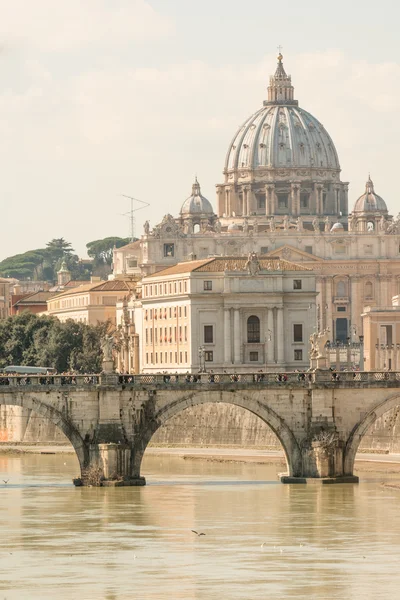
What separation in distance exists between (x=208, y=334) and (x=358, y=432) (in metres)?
56.1

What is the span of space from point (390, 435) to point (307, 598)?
134 ft

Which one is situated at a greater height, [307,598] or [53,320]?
[53,320]

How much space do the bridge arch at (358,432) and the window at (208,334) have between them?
180 feet

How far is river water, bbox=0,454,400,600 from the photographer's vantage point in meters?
65.4

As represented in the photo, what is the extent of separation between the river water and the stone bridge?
122 centimetres

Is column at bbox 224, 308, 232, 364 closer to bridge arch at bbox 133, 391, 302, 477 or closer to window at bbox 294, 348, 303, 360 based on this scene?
window at bbox 294, 348, 303, 360

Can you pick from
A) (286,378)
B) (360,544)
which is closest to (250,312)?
(286,378)

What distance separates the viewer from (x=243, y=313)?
145 m

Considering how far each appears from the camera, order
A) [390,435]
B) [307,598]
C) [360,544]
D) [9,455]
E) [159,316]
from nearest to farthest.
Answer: [307,598] < [360,544] < [390,435] < [9,455] < [159,316]

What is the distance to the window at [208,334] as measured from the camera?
146m

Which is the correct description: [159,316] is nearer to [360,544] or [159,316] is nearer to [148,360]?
[148,360]

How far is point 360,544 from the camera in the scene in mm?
73438

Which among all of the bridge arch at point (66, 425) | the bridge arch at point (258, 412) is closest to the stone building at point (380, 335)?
the bridge arch at point (258, 412)

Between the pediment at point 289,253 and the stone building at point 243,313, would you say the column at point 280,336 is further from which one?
the pediment at point 289,253
